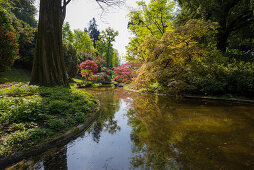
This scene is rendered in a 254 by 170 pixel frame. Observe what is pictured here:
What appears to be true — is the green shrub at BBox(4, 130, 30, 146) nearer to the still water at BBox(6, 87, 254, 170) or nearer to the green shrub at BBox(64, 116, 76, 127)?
the still water at BBox(6, 87, 254, 170)

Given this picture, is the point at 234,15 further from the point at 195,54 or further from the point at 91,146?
the point at 91,146

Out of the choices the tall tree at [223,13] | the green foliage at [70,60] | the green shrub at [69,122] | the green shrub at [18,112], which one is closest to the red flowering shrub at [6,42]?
the green foliage at [70,60]

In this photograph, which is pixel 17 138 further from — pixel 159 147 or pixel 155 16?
pixel 155 16

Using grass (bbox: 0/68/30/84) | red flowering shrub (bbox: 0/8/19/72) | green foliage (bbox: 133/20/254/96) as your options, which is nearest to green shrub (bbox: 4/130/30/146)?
green foliage (bbox: 133/20/254/96)

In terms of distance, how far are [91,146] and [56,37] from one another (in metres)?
6.65

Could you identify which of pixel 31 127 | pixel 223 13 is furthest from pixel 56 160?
pixel 223 13

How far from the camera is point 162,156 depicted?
7.84 feet

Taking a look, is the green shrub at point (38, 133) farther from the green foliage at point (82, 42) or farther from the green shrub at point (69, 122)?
the green foliage at point (82, 42)

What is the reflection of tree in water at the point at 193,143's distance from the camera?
220cm

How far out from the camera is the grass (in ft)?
35.1

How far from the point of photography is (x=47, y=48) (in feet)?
22.0

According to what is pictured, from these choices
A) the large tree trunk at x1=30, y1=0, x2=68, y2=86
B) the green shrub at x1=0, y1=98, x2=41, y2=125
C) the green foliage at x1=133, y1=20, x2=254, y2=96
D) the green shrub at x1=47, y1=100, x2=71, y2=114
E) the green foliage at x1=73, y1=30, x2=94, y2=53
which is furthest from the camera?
the green foliage at x1=73, y1=30, x2=94, y2=53

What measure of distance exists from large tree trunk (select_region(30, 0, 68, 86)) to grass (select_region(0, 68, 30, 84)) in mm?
6059

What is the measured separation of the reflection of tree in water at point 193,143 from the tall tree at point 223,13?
30.8ft
